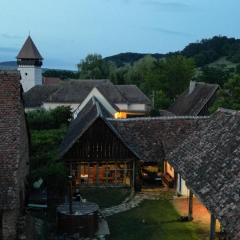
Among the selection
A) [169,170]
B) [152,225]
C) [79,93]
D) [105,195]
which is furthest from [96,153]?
[79,93]

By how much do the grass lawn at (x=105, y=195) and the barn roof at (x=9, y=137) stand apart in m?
10.5

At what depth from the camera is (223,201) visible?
1728cm

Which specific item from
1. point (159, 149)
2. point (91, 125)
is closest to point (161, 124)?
point (159, 149)

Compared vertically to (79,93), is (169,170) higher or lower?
lower

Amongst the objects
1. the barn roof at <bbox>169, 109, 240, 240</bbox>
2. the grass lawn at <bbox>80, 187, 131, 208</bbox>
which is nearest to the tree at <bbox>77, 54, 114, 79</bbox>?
the grass lawn at <bbox>80, 187, 131, 208</bbox>

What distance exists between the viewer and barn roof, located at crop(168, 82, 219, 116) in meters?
52.4

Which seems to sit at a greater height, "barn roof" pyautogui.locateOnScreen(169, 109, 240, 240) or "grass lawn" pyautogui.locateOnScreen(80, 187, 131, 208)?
"barn roof" pyautogui.locateOnScreen(169, 109, 240, 240)

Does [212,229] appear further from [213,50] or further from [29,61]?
[213,50]

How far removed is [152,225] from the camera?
79.4 feet

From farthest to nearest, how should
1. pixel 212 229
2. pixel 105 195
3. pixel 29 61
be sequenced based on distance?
pixel 29 61, pixel 105 195, pixel 212 229

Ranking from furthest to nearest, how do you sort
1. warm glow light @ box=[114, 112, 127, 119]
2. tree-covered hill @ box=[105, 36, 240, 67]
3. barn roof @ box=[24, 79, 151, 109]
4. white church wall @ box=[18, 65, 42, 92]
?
tree-covered hill @ box=[105, 36, 240, 67], white church wall @ box=[18, 65, 42, 92], barn roof @ box=[24, 79, 151, 109], warm glow light @ box=[114, 112, 127, 119]

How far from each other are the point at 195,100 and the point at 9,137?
39028 mm

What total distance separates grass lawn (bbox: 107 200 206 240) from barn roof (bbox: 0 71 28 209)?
669 centimetres

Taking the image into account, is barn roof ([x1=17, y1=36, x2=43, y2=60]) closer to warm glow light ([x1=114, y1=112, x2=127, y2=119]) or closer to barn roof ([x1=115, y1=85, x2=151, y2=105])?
barn roof ([x1=115, y1=85, x2=151, y2=105])
